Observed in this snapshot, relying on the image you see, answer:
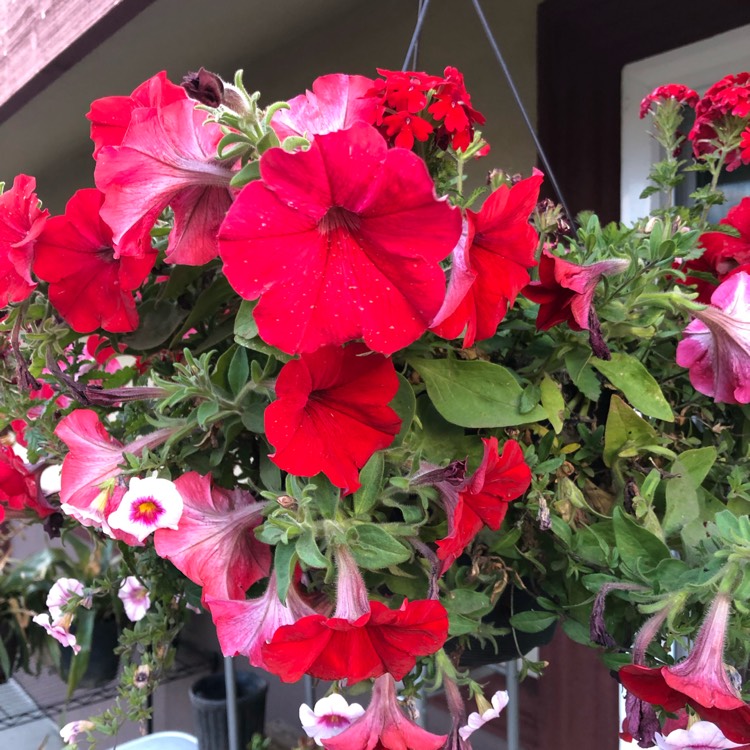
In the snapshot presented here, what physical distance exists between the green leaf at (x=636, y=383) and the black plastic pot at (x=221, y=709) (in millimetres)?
1399

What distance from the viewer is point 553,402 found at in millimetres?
428

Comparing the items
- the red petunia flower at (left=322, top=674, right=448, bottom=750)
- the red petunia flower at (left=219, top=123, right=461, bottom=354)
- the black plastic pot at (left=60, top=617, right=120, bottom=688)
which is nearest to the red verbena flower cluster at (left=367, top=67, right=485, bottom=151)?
the red petunia flower at (left=219, top=123, right=461, bottom=354)

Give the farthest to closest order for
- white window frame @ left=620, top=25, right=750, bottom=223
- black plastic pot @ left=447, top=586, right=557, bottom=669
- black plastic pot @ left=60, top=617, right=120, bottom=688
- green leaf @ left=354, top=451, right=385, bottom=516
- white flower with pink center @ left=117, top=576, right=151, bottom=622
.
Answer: black plastic pot @ left=60, top=617, right=120, bottom=688
white window frame @ left=620, top=25, right=750, bottom=223
white flower with pink center @ left=117, top=576, right=151, bottom=622
black plastic pot @ left=447, top=586, right=557, bottom=669
green leaf @ left=354, top=451, right=385, bottom=516

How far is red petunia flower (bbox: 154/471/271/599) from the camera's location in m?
0.39

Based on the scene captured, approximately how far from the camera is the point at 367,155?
0.28m

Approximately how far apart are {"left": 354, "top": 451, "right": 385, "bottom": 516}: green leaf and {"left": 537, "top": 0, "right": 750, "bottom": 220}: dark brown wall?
3.12 ft

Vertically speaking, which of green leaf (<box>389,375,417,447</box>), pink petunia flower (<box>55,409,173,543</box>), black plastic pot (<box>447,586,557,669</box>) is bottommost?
black plastic pot (<box>447,586,557,669</box>)

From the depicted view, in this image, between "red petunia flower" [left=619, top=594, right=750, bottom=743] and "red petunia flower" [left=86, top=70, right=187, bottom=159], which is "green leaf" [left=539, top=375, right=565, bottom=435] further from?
"red petunia flower" [left=86, top=70, right=187, bottom=159]

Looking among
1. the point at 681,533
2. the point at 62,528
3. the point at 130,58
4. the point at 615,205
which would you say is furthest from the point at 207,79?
the point at 130,58

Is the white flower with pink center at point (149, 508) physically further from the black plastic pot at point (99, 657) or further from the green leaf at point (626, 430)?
the black plastic pot at point (99, 657)

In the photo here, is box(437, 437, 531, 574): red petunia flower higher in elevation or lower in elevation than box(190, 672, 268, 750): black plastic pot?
higher

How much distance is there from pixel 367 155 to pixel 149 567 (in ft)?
1.46

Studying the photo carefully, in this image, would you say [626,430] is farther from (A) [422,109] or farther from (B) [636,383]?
(A) [422,109]

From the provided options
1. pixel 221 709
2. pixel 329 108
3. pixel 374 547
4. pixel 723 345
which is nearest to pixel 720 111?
pixel 723 345
